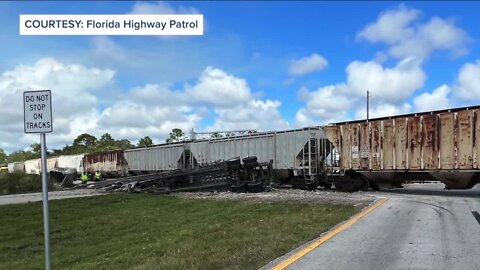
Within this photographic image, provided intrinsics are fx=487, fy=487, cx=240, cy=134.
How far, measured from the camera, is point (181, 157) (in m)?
38.7

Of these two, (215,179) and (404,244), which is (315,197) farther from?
(404,244)

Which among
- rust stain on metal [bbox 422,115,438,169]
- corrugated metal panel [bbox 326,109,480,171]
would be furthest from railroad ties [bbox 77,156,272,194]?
rust stain on metal [bbox 422,115,438,169]

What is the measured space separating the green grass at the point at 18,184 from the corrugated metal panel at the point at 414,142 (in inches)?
893

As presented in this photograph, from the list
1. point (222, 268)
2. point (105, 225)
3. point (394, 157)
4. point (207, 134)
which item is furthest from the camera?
point (207, 134)

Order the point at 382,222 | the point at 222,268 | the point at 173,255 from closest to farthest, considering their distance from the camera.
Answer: the point at 222,268, the point at 173,255, the point at 382,222

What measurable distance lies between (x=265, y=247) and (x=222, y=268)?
5.73 ft

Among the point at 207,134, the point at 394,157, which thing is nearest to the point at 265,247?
the point at 394,157

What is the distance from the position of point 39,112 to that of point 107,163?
4818cm

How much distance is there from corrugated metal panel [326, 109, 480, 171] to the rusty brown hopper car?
29.5 metres

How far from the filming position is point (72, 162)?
61.7 m

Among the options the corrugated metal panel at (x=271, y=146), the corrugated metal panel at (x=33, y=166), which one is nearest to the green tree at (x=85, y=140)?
the corrugated metal panel at (x=33, y=166)

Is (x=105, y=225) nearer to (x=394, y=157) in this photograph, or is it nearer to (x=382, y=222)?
(x=382, y=222)

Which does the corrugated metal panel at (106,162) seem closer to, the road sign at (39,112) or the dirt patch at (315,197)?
the dirt patch at (315,197)

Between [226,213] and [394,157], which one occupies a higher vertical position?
[394,157]
